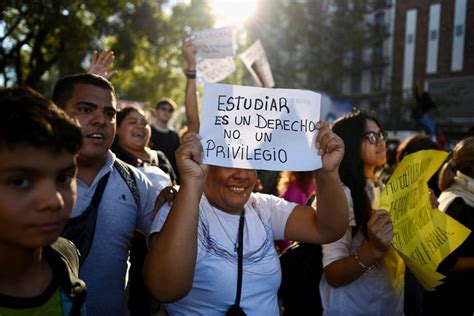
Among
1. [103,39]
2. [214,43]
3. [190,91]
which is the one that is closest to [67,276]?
[190,91]

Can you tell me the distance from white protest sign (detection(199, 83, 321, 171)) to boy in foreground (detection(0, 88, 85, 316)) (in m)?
0.75

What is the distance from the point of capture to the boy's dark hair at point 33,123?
3.97 ft

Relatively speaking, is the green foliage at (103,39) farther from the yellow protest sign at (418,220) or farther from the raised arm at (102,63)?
the yellow protest sign at (418,220)

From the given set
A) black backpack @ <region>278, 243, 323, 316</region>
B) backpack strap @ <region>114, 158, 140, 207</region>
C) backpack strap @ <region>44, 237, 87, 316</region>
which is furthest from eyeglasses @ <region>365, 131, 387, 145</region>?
backpack strap @ <region>44, 237, 87, 316</region>

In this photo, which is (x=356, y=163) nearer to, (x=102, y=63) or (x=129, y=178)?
(x=129, y=178)

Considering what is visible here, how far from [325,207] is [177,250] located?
2.59 feet

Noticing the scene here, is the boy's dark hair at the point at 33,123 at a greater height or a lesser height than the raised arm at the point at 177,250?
greater

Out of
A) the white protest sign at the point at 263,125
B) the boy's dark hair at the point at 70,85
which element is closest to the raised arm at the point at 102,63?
the boy's dark hair at the point at 70,85

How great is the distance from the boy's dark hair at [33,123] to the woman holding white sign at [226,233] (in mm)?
545

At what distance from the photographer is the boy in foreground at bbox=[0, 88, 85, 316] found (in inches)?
47.7

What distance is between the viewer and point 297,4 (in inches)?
1048

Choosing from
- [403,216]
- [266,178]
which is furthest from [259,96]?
[266,178]

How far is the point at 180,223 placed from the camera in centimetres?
171

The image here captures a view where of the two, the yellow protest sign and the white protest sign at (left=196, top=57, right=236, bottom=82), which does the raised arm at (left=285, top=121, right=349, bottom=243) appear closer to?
the yellow protest sign
